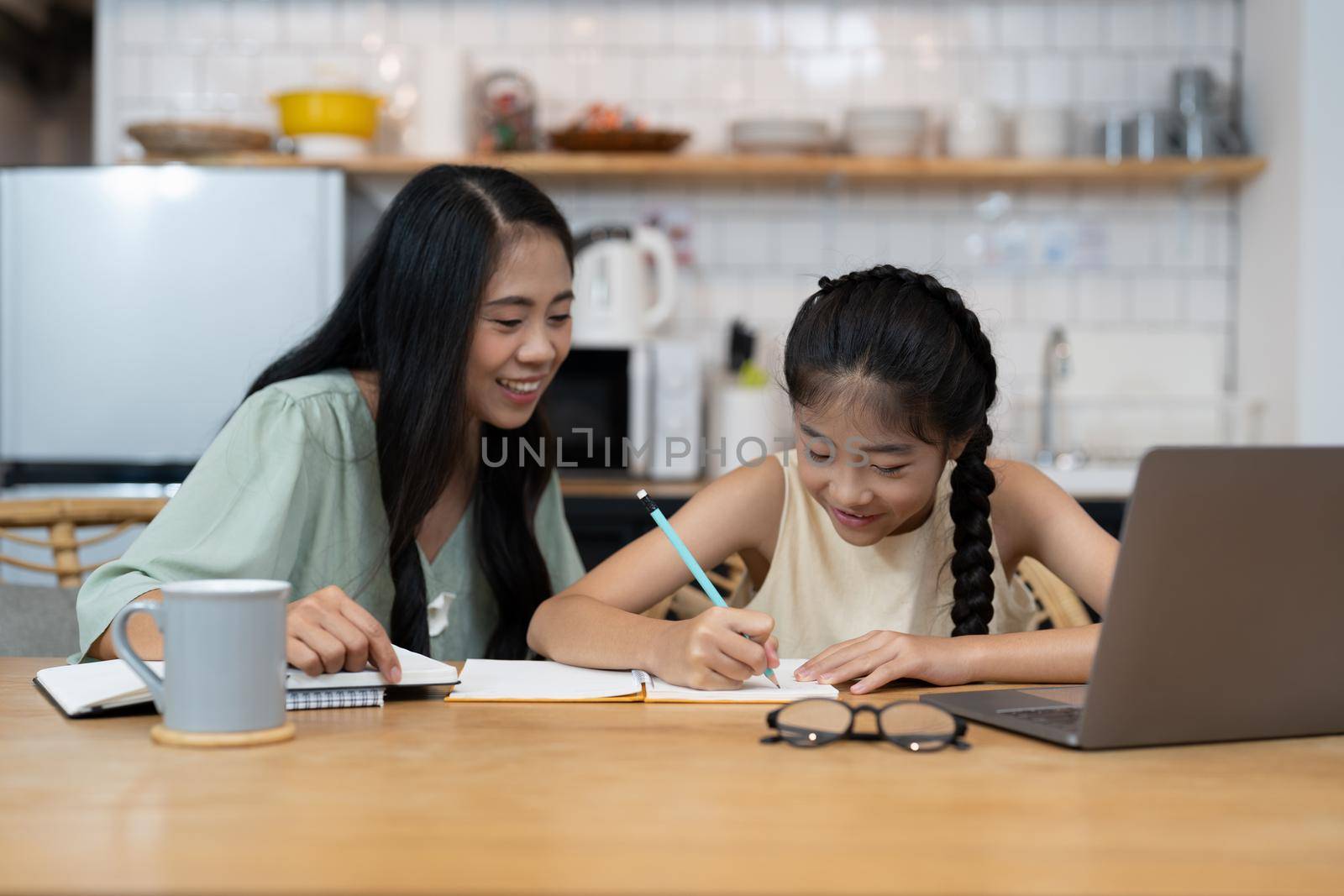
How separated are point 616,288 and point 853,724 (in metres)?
2.41

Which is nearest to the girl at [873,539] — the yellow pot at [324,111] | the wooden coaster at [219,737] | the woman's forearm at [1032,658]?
the woman's forearm at [1032,658]

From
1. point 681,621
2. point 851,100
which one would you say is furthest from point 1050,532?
point 851,100

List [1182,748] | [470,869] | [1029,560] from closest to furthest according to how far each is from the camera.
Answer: [470,869], [1182,748], [1029,560]

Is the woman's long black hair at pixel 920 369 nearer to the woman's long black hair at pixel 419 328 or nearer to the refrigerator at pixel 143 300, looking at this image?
the woman's long black hair at pixel 419 328

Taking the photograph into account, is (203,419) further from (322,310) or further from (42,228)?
(42,228)

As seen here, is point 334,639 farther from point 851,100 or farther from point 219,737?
point 851,100

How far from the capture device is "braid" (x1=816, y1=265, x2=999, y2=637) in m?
1.55

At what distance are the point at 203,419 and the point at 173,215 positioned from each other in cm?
51

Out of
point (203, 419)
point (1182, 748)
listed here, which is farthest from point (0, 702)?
point (203, 419)

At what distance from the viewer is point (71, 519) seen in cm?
186

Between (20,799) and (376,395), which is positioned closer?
(20,799)

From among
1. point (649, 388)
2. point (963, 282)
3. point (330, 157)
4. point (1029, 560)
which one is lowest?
point (1029, 560)

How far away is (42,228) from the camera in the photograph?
10.6 feet

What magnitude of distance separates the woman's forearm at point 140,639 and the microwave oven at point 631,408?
6.39 feet
